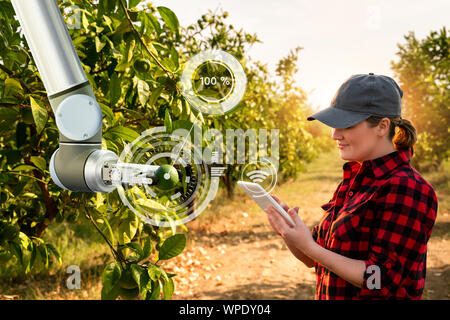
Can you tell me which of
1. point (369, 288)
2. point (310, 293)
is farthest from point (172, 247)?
point (310, 293)

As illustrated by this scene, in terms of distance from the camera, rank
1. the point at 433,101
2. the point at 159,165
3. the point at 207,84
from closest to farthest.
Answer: the point at 159,165
the point at 207,84
the point at 433,101

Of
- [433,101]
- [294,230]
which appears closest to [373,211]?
[294,230]

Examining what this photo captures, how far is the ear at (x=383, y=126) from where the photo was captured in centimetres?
149

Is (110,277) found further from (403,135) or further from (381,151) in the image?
(403,135)

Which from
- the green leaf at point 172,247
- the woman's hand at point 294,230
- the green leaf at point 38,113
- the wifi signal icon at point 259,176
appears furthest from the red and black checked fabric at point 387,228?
the wifi signal icon at point 259,176

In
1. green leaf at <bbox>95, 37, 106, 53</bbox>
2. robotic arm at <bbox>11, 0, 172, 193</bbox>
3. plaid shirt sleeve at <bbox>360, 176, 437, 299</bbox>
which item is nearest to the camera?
robotic arm at <bbox>11, 0, 172, 193</bbox>

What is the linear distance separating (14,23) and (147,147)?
143 cm

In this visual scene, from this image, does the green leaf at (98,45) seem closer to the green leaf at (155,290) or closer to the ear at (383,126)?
the green leaf at (155,290)

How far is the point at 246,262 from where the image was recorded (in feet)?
21.4

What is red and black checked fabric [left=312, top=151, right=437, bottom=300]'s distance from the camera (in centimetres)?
136

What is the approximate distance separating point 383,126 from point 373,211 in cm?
34

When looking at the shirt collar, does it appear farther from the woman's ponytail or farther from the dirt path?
the dirt path

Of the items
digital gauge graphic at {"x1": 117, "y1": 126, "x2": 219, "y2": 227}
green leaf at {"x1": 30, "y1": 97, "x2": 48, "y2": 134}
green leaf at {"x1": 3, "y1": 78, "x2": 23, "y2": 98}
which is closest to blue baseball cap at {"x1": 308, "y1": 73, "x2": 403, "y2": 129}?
digital gauge graphic at {"x1": 117, "y1": 126, "x2": 219, "y2": 227}
